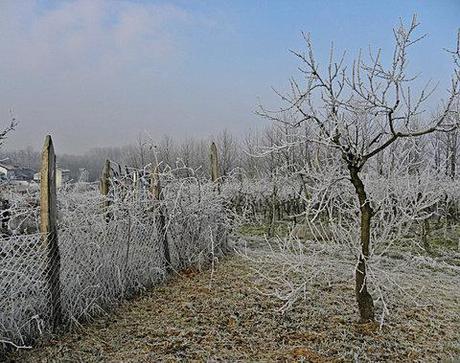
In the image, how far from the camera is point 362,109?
9.80ft

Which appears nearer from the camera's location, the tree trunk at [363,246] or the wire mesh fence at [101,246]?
the wire mesh fence at [101,246]

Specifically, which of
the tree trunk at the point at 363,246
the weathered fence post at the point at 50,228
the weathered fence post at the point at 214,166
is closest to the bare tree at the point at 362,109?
the tree trunk at the point at 363,246

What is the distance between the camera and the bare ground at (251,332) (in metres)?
2.86

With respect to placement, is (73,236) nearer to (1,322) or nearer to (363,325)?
(1,322)

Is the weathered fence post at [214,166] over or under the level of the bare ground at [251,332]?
over

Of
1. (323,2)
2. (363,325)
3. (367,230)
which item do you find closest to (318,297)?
(363,325)

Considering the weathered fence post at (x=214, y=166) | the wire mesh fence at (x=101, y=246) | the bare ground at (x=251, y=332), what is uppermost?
the weathered fence post at (x=214, y=166)

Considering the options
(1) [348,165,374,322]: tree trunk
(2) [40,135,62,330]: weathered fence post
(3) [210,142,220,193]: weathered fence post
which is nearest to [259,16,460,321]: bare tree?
(1) [348,165,374,322]: tree trunk

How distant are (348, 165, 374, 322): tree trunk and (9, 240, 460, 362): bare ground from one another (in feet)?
0.40

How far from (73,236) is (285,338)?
188 centimetres

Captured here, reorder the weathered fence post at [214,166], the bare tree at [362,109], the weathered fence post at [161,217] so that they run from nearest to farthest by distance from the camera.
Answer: the bare tree at [362,109] < the weathered fence post at [161,217] < the weathered fence post at [214,166]

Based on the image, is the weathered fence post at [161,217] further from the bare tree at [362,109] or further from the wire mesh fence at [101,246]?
the bare tree at [362,109]

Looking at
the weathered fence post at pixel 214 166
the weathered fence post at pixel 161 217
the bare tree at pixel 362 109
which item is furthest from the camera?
the weathered fence post at pixel 214 166

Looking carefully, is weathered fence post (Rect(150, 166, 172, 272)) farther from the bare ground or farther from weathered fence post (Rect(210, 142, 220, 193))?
weathered fence post (Rect(210, 142, 220, 193))
